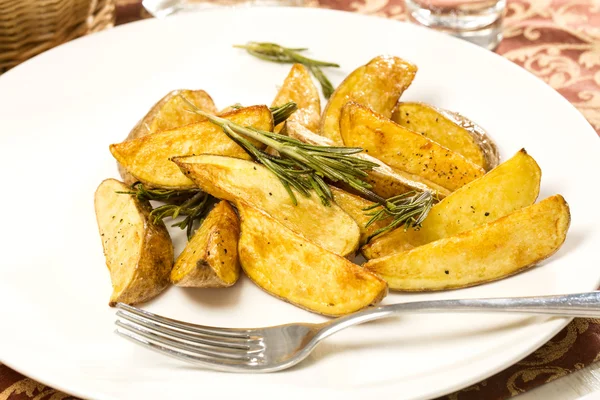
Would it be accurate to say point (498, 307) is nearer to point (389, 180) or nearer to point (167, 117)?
point (389, 180)

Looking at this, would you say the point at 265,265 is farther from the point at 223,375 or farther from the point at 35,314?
the point at 35,314

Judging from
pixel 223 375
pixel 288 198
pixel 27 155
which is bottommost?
pixel 27 155

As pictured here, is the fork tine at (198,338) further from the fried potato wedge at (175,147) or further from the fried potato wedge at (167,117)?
the fried potato wedge at (167,117)

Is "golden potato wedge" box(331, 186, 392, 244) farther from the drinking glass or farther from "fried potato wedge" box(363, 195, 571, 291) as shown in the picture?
the drinking glass

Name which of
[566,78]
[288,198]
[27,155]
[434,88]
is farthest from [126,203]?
[566,78]

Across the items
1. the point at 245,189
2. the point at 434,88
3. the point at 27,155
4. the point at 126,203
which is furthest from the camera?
the point at 434,88

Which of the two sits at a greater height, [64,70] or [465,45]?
[465,45]

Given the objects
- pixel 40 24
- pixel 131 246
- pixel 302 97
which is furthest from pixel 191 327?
pixel 40 24
